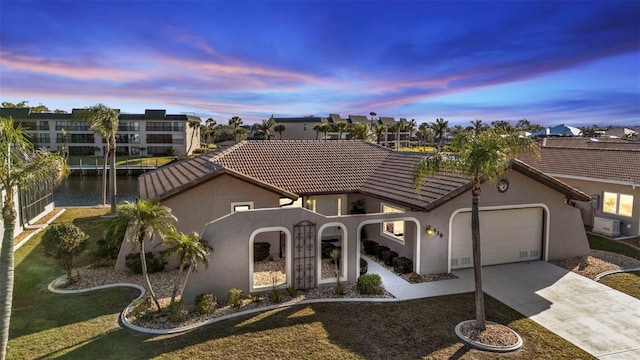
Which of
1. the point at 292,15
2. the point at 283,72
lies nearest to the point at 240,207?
the point at 292,15

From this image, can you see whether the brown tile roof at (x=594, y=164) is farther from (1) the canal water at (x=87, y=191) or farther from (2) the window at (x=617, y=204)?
(1) the canal water at (x=87, y=191)

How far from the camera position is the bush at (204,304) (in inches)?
480

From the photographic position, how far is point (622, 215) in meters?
22.6

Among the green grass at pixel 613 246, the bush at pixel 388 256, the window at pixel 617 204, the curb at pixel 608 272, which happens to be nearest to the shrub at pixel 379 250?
the bush at pixel 388 256

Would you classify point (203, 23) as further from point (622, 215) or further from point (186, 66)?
point (622, 215)

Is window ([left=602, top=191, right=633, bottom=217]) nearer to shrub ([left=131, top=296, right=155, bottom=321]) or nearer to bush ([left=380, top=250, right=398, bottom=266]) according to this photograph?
bush ([left=380, top=250, right=398, bottom=266])

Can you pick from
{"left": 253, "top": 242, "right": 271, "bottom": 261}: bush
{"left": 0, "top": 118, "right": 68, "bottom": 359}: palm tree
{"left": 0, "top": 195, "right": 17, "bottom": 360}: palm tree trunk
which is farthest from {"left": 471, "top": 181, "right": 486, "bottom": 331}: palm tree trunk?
{"left": 0, "top": 195, "right": 17, "bottom": 360}: palm tree trunk

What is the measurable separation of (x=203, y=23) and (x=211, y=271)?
12.5m

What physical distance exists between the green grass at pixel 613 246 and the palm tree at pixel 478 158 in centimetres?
1275

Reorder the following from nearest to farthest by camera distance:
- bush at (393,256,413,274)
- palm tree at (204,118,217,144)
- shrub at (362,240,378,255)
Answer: bush at (393,256,413,274) → shrub at (362,240,378,255) → palm tree at (204,118,217,144)

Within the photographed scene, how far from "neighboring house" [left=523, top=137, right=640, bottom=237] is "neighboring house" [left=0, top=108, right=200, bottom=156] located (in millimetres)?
70906

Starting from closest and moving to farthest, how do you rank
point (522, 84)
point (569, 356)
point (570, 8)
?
point (569, 356)
point (570, 8)
point (522, 84)

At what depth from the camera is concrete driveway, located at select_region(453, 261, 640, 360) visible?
10828 mm

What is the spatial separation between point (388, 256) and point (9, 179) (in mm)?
13667
